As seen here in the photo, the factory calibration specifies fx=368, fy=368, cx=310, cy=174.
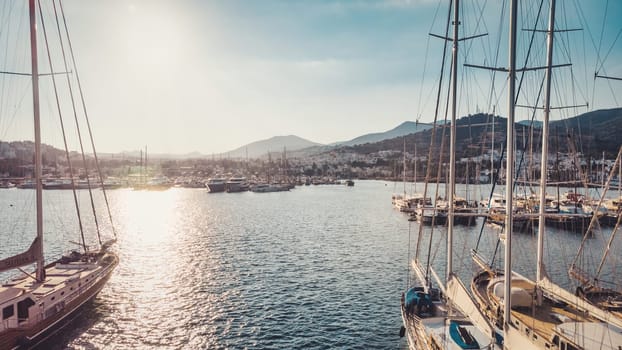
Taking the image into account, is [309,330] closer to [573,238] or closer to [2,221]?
[573,238]

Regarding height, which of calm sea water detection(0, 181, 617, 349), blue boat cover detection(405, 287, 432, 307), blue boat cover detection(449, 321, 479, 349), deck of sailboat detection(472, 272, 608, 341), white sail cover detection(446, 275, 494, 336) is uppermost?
white sail cover detection(446, 275, 494, 336)

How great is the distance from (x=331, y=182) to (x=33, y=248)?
6280 inches

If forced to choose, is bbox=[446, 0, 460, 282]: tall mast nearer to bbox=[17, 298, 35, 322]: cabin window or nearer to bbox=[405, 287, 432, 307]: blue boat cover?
bbox=[405, 287, 432, 307]: blue boat cover

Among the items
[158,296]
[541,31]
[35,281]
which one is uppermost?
[541,31]

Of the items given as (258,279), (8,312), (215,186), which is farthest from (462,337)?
(215,186)

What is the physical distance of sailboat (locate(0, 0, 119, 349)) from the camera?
16.9 metres

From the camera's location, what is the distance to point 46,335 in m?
18.7

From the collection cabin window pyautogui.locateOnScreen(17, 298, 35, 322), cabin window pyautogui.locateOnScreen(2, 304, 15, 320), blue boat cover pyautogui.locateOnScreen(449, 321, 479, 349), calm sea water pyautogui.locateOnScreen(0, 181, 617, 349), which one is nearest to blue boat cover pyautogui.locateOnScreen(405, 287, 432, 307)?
calm sea water pyautogui.locateOnScreen(0, 181, 617, 349)

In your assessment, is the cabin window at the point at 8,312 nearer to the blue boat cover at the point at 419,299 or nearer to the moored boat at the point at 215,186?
the blue boat cover at the point at 419,299

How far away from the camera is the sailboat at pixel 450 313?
13109 millimetres

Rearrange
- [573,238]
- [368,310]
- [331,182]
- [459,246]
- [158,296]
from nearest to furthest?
[368,310] → [158,296] → [459,246] → [573,238] → [331,182]

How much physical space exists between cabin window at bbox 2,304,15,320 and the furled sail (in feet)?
5.68

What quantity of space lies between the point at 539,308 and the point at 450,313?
11.1 feet

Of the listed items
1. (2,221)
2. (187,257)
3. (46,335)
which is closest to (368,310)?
(46,335)
